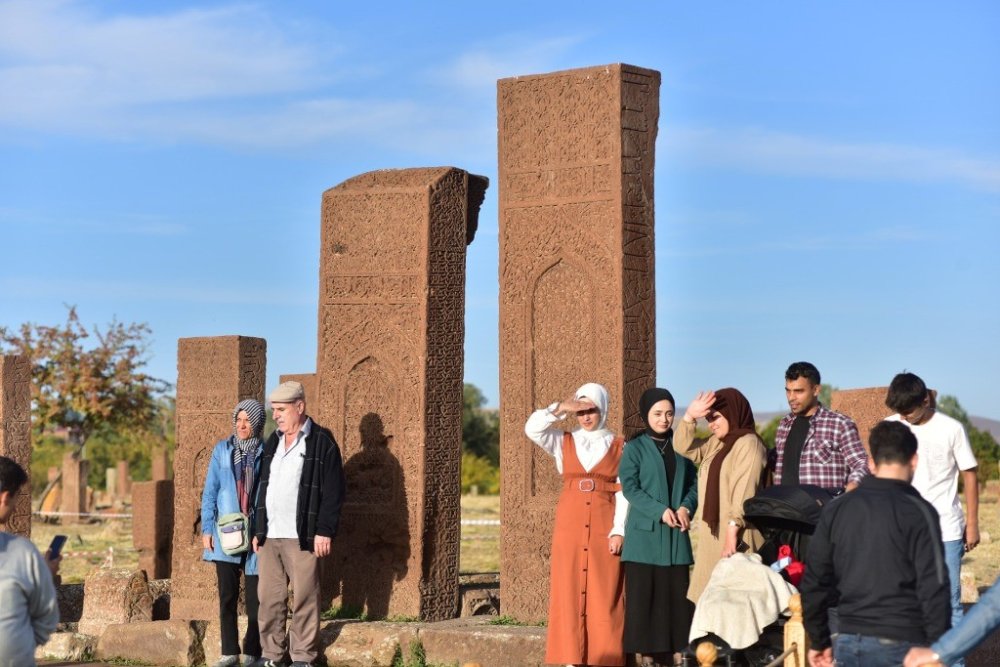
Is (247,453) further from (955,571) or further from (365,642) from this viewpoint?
(955,571)

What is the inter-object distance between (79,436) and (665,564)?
30.6 m

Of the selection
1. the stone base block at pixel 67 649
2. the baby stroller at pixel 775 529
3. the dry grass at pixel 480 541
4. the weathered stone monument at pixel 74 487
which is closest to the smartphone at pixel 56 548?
the baby stroller at pixel 775 529

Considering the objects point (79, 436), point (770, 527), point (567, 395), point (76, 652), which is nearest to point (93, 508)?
point (79, 436)

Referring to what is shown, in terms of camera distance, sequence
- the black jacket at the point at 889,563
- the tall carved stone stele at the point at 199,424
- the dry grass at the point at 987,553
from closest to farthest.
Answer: the black jacket at the point at 889,563 < the tall carved stone stele at the point at 199,424 < the dry grass at the point at 987,553

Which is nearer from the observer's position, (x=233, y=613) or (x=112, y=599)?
(x=233, y=613)

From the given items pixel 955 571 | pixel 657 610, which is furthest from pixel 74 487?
pixel 955 571

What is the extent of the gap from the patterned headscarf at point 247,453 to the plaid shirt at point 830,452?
3.78m

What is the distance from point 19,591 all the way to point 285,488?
13.0 ft

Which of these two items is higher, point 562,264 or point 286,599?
point 562,264

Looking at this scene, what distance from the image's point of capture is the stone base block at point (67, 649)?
32.2 ft

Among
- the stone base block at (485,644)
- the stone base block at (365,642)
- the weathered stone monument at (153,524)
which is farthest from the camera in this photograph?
the weathered stone monument at (153,524)

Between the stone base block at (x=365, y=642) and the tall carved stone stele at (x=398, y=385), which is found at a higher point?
the tall carved stone stele at (x=398, y=385)

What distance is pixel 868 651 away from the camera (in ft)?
15.6

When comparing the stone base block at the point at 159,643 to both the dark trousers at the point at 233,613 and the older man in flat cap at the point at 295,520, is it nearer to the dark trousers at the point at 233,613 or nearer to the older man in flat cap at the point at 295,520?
the dark trousers at the point at 233,613
